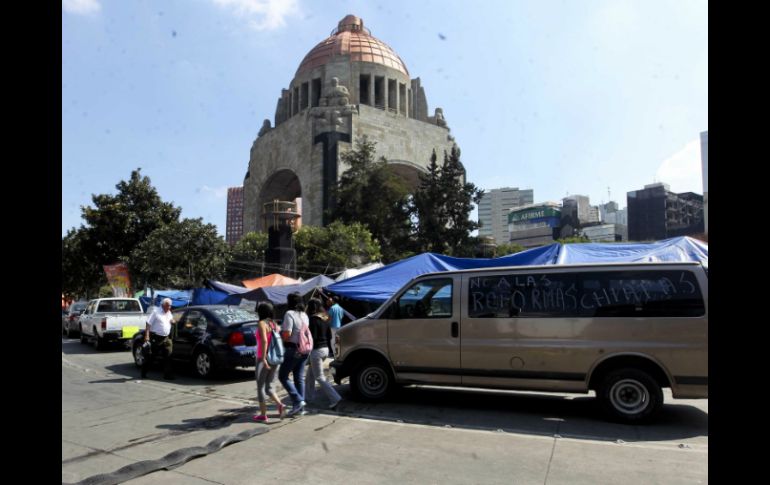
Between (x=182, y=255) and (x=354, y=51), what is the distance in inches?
1353

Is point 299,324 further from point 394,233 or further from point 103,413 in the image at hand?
point 394,233

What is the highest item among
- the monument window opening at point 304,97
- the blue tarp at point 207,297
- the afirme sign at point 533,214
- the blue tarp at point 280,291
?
the monument window opening at point 304,97

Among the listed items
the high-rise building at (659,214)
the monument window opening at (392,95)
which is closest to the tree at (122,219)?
the monument window opening at (392,95)

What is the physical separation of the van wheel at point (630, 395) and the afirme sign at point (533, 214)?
359 ft

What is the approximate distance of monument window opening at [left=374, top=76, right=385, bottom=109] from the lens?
52869 mm

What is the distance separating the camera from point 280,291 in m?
15.6

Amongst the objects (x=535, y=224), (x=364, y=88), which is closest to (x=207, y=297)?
(x=364, y=88)

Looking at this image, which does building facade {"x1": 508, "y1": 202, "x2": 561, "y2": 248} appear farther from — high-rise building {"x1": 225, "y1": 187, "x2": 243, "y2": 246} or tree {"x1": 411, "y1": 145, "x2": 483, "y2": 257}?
high-rise building {"x1": 225, "y1": 187, "x2": 243, "y2": 246}

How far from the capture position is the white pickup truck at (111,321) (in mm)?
17156

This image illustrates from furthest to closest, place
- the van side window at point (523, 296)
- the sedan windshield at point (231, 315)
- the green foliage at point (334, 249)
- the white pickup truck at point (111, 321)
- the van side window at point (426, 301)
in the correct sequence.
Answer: the green foliage at point (334, 249)
the white pickup truck at point (111, 321)
the sedan windshield at point (231, 315)
the van side window at point (426, 301)
the van side window at point (523, 296)

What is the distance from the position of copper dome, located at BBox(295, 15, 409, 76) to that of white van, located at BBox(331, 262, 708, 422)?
47832 millimetres

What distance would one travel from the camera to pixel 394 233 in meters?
39.6

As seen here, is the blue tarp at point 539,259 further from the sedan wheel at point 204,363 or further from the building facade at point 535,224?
the building facade at point 535,224
